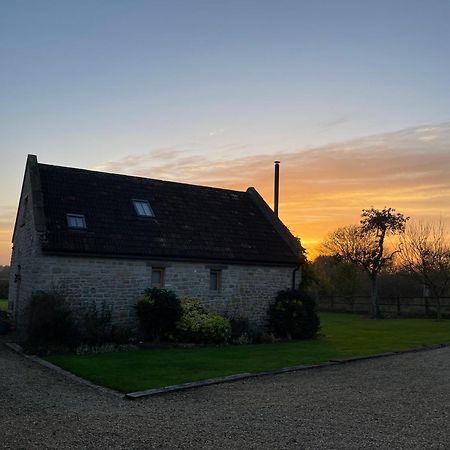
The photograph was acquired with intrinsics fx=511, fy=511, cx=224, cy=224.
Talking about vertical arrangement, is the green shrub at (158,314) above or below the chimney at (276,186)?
→ below

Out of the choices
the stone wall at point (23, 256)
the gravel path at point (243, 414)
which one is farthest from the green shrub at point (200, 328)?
the gravel path at point (243, 414)

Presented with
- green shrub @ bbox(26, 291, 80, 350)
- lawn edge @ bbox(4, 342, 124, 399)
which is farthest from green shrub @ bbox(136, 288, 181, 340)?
lawn edge @ bbox(4, 342, 124, 399)

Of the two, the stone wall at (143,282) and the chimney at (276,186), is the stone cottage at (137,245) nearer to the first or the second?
the stone wall at (143,282)

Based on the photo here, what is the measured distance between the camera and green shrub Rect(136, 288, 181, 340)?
1844 cm

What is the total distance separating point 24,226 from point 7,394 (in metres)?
12.4

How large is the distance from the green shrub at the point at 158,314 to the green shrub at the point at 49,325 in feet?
8.62

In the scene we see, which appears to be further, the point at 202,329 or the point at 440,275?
the point at 440,275

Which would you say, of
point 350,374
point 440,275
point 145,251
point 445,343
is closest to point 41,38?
point 145,251

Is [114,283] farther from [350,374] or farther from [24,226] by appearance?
[350,374]

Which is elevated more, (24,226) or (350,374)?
(24,226)

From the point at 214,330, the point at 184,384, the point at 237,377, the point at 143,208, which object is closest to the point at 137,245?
the point at 143,208

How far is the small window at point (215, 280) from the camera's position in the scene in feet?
71.0

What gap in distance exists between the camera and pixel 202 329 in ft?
61.3

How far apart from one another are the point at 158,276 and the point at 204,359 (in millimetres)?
6224
